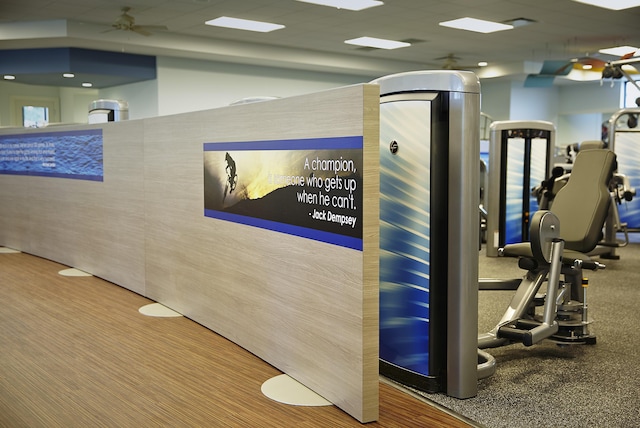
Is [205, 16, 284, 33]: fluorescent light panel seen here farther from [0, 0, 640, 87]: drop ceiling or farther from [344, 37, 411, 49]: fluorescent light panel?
[344, 37, 411, 49]: fluorescent light panel

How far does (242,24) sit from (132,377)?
8.61 meters

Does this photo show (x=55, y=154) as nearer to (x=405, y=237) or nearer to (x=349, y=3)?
(x=405, y=237)

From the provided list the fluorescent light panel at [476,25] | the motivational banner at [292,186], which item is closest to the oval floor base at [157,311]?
the motivational banner at [292,186]

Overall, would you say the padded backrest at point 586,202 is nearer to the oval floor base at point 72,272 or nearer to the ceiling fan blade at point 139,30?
the oval floor base at point 72,272

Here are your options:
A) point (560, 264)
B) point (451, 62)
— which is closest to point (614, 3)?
point (451, 62)

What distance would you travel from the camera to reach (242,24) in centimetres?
1079

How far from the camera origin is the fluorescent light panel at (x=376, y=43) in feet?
40.1

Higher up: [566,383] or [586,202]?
[586,202]

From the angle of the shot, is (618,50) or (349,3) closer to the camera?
(349,3)

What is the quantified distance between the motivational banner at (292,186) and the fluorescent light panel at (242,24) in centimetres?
725

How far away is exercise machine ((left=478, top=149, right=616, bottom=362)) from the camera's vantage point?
3.42 m

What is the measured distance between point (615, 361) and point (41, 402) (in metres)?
2.89

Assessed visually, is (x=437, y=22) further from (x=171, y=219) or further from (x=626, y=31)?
(x=171, y=219)

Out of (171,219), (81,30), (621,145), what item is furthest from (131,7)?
(621,145)
